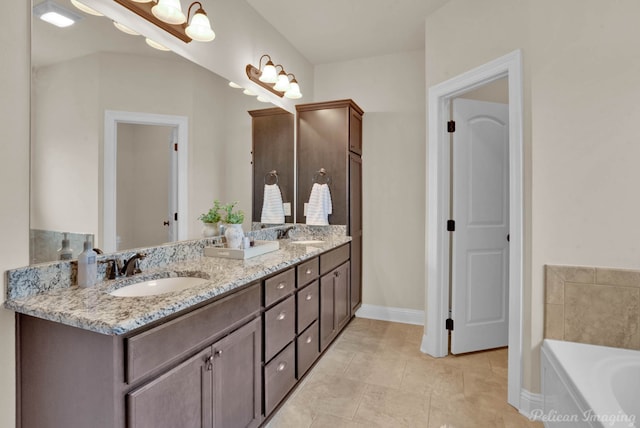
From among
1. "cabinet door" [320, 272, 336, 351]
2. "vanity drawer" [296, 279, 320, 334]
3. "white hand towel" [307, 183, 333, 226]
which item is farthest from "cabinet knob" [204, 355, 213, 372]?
"white hand towel" [307, 183, 333, 226]

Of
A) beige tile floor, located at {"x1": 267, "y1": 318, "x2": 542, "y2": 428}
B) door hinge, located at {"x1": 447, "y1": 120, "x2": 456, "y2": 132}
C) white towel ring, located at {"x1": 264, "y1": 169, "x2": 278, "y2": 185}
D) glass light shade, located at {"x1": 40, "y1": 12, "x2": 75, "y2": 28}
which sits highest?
glass light shade, located at {"x1": 40, "y1": 12, "x2": 75, "y2": 28}

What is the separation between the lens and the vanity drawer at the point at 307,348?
2129 mm

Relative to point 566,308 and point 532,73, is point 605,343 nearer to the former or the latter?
point 566,308

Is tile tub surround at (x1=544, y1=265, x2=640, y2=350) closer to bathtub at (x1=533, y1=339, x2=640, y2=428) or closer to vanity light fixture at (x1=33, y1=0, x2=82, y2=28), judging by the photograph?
bathtub at (x1=533, y1=339, x2=640, y2=428)

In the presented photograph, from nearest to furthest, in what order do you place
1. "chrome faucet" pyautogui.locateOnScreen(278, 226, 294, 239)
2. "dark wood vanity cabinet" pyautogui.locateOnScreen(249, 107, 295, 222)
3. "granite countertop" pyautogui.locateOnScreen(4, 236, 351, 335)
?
"granite countertop" pyautogui.locateOnScreen(4, 236, 351, 335) < "dark wood vanity cabinet" pyautogui.locateOnScreen(249, 107, 295, 222) < "chrome faucet" pyautogui.locateOnScreen(278, 226, 294, 239)

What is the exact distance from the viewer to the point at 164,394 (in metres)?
1.13

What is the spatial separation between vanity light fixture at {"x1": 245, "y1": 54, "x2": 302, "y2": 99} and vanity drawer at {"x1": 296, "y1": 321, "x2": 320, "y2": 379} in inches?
75.7

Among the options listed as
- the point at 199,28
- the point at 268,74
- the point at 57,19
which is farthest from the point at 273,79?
the point at 57,19

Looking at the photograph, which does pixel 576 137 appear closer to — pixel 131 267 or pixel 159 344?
pixel 159 344

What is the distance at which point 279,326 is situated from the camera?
1.86 metres

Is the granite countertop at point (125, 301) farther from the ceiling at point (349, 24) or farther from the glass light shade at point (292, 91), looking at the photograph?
the ceiling at point (349, 24)

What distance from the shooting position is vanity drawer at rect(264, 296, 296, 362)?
5.70ft

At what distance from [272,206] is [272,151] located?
493 millimetres

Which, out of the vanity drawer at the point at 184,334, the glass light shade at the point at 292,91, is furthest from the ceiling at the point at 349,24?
the vanity drawer at the point at 184,334
